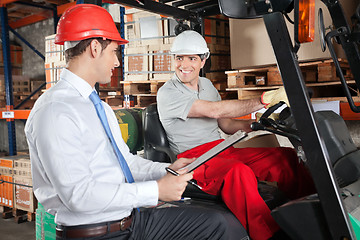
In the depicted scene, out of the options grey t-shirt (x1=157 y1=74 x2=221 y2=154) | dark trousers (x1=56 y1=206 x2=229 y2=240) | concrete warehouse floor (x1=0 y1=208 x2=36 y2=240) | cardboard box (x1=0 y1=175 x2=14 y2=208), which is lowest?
concrete warehouse floor (x1=0 y1=208 x2=36 y2=240)

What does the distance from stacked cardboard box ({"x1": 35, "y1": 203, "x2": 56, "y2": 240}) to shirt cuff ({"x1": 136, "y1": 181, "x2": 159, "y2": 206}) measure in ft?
4.82

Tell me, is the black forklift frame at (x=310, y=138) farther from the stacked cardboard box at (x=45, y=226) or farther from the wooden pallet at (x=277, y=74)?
the wooden pallet at (x=277, y=74)

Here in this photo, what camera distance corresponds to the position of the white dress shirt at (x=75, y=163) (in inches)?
68.3

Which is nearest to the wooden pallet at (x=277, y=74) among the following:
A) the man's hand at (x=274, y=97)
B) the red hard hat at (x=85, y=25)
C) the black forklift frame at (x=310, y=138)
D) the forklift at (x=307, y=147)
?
the man's hand at (x=274, y=97)

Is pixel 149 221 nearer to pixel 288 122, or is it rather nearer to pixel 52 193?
pixel 52 193

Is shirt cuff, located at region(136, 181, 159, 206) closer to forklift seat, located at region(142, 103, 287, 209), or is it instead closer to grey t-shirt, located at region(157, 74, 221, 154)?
forklift seat, located at region(142, 103, 287, 209)

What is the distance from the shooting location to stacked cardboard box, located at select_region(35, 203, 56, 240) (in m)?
3.02

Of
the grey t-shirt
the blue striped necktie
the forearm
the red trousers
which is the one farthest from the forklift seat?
the blue striped necktie

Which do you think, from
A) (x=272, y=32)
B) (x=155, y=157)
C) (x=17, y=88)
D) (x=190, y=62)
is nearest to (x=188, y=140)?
(x=155, y=157)

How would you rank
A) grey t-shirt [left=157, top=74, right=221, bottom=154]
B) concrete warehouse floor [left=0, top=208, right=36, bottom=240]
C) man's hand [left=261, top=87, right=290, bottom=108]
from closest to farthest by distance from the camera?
man's hand [left=261, top=87, right=290, bottom=108], grey t-shirt [left=157, top=74, right=221, bottom=154], concrete warehouse floor [left=0, top=208, right=36, bottom=240]

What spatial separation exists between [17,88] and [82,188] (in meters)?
10.1

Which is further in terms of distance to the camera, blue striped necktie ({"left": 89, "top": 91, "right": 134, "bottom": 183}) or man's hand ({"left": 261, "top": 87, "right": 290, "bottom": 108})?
man's hand ({"left": 261, "top": 87, "right": 290, "bottom": 108})

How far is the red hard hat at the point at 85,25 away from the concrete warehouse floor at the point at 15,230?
190 inches

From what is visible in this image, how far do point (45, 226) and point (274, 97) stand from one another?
2107 mm
